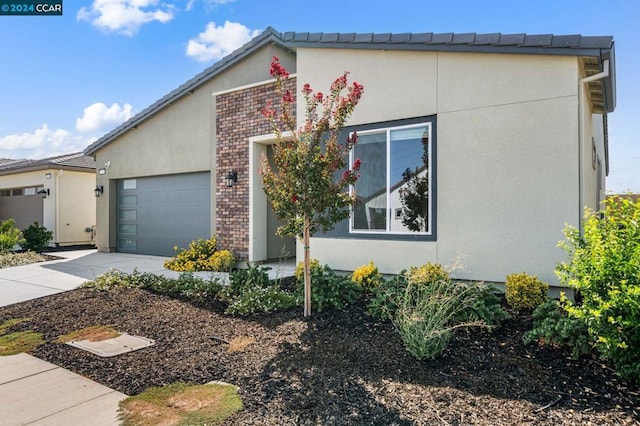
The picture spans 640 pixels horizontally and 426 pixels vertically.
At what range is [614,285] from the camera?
11.1 feet

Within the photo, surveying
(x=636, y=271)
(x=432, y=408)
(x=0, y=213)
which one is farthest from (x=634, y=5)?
(x=0, y=213)

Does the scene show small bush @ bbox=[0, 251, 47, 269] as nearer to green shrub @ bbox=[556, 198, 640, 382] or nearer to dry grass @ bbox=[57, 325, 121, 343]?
dry grass @ bbox=[57, 325, 121, 343]

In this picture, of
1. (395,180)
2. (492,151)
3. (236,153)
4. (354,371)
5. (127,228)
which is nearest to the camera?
(354,371)

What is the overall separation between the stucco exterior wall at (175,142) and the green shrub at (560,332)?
7591 mm

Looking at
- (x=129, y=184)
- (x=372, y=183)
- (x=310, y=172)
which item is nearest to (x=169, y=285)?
(x=310, y=172)

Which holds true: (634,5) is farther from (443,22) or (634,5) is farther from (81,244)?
(81,244)

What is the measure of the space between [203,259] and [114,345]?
218 inches

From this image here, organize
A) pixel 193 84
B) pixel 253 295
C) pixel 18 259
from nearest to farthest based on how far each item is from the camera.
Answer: pixel 253 295 → pixel 193 84 → pixel 18 259

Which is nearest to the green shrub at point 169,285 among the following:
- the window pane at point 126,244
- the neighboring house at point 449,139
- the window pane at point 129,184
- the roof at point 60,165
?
the neighboring house at point 449,139

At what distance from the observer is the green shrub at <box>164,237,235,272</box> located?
32.3ft

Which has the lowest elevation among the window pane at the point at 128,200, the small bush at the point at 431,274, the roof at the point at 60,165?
the small bush at the point at 431,274

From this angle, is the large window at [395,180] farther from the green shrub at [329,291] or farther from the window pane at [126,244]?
the window pane at [126,244]

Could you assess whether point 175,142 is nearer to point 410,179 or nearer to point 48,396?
point 410,179

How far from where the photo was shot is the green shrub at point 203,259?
32.3ft
